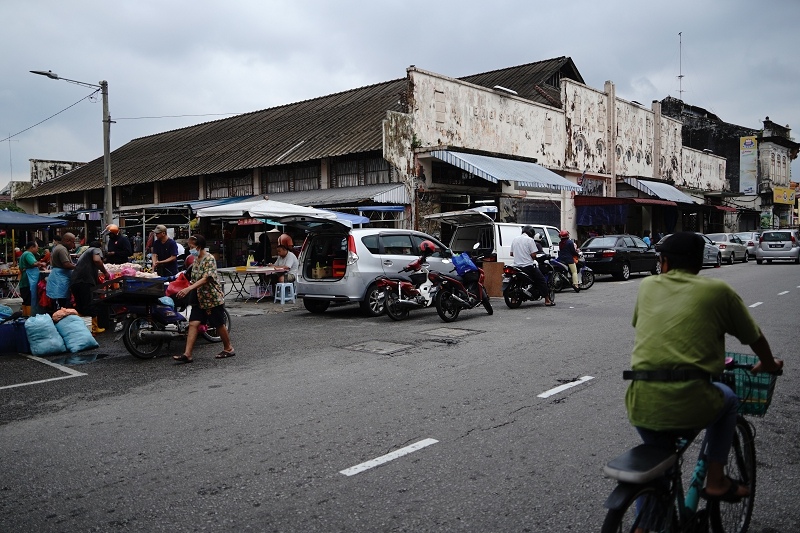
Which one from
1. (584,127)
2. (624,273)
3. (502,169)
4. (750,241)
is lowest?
(624,273)

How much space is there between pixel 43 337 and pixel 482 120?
19.0m

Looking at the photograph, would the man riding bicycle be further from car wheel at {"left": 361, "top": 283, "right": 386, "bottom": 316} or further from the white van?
the white van

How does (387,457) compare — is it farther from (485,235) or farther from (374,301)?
(485,235)

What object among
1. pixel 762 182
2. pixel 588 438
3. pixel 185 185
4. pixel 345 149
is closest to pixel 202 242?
pixel 588 438

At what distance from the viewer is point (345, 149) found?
22.6 metres

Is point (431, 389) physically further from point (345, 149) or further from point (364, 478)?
point (345, 149)

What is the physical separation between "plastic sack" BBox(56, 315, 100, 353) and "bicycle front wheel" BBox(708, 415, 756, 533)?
28.4 ft

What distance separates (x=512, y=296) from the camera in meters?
13.8

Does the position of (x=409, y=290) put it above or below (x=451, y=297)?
above

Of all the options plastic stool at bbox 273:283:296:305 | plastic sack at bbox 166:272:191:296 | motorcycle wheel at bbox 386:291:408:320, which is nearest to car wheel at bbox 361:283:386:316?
motorcycle wheel at bbox 386:291:408:320

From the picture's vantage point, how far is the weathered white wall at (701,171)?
137 ft

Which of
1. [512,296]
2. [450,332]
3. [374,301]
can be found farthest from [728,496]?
[512,296]

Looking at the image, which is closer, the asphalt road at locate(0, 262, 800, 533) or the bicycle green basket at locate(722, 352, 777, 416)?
the bicycle green basket at locate(722, 352, 777, 416)

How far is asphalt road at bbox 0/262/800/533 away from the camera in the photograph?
3.77 meters
